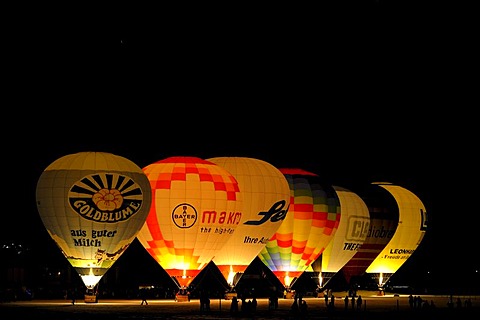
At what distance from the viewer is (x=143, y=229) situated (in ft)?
134

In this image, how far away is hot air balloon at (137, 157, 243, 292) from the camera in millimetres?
40031

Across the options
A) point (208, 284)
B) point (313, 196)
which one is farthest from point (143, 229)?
point (208, 284)

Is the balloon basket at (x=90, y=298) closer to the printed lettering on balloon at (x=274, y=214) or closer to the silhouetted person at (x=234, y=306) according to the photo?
the printed lettering on balloon at (x=274, y=214)

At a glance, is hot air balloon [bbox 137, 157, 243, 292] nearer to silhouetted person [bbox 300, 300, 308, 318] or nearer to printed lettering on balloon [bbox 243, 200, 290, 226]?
printed lettering on balloon [bbox 243, 200, 290, 226]

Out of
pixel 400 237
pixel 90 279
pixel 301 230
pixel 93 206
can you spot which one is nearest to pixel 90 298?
pixel 90 279

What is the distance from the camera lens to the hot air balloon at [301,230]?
149 feet

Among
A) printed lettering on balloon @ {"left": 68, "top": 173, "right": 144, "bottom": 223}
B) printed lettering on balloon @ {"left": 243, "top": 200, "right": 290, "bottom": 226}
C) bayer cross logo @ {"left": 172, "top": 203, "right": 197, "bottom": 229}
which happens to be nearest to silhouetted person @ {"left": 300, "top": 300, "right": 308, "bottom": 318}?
bayer cross logo @ {"left": 172, "top": 203, "right": 197, "bottom": 229}

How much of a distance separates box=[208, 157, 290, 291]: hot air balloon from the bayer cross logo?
259 centimetres

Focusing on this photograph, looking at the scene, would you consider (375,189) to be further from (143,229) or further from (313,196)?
(143,229)

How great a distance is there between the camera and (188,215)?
131 feet

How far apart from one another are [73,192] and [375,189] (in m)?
19.9

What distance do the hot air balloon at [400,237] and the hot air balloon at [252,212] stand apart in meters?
12.0

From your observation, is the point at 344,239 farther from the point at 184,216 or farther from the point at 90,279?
the point at 90,279

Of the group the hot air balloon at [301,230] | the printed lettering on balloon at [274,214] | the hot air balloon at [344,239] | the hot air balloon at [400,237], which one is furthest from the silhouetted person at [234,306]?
the hot air balloon at [400,237]
